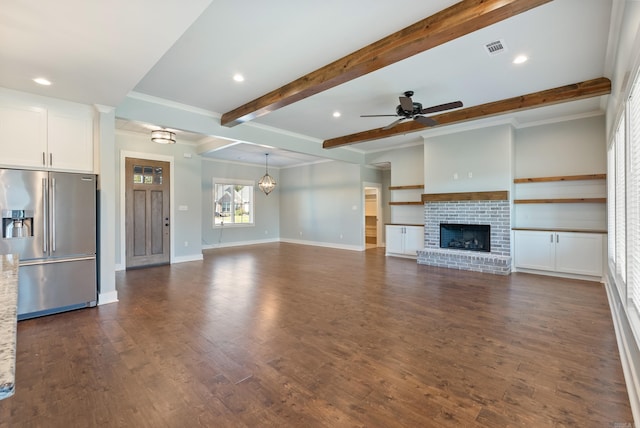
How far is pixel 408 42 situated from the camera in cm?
276

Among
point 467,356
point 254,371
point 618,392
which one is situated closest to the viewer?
point 618,392

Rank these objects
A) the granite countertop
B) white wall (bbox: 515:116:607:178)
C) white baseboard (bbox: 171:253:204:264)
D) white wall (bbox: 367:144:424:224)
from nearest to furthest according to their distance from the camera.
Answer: the granite countertop → white wall (bbox: 515:116:607:178) → white baseboard (bbox: 171:253:204:264) → white wall (bbox: 367:144:424:224)

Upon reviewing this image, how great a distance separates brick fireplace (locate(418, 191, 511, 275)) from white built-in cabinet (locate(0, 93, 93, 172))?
6.32 metres

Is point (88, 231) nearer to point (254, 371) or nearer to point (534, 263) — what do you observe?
point (254, 371)

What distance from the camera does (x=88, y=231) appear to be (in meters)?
3.91

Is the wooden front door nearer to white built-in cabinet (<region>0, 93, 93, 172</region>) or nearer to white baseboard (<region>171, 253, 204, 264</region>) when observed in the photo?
white baseboard (<region>171, 253, 204, 264</region>)

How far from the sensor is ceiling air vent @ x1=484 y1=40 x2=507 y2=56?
3.09 m

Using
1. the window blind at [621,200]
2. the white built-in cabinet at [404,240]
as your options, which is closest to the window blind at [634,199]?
the window blind at [621,200]

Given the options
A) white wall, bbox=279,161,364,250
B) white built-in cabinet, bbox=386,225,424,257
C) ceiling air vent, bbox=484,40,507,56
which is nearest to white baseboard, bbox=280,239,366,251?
white wall, bbox=279,161,364,250

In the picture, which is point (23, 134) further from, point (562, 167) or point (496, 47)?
point (562, 167)

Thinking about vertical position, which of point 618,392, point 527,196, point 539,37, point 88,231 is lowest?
point 618,392

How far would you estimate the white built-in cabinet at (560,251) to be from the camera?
504 centimetres

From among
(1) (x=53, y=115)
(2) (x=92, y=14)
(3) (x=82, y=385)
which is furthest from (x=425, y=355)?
(1) (x=53, y=115)

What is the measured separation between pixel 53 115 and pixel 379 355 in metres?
4.70
